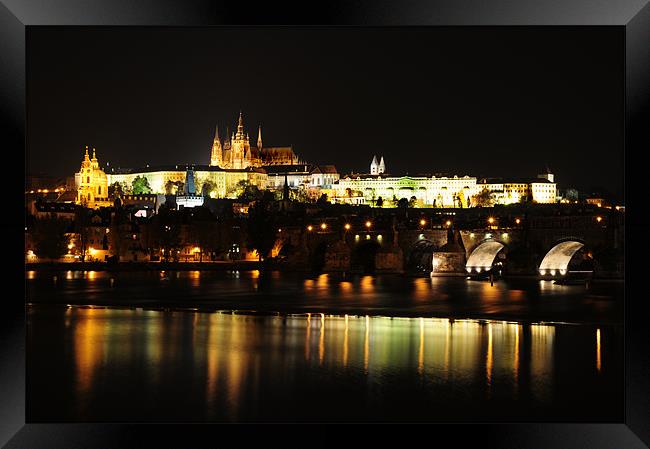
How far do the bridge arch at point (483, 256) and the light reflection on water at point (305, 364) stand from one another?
8987 millimetres

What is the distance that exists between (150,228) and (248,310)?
44.2 feet

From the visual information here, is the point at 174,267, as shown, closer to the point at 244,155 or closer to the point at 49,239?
the point at 49,239

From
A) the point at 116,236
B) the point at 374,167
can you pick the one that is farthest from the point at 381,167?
the point at 116,236

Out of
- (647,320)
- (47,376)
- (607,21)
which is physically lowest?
(47,376)

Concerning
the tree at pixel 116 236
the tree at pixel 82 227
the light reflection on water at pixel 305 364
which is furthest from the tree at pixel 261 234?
the light reflection on water at pixel 305 364

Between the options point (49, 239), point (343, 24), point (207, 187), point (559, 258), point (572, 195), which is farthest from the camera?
point (207, 187)

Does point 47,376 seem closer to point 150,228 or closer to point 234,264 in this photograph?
point 234,264

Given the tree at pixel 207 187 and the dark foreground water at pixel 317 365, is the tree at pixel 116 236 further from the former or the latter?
the tree at pixel 207 187

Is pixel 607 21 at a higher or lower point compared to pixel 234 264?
higher

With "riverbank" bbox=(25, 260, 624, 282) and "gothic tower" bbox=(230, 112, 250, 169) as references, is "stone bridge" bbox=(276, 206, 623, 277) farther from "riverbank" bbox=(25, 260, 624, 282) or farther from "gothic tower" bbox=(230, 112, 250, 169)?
"gothic tower" bbox=(230, 112, 250, 169)

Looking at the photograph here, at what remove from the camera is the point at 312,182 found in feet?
157

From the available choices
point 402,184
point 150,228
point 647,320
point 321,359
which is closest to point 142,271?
point 150,228

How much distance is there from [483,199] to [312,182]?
11399mm

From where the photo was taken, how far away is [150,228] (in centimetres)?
2442
